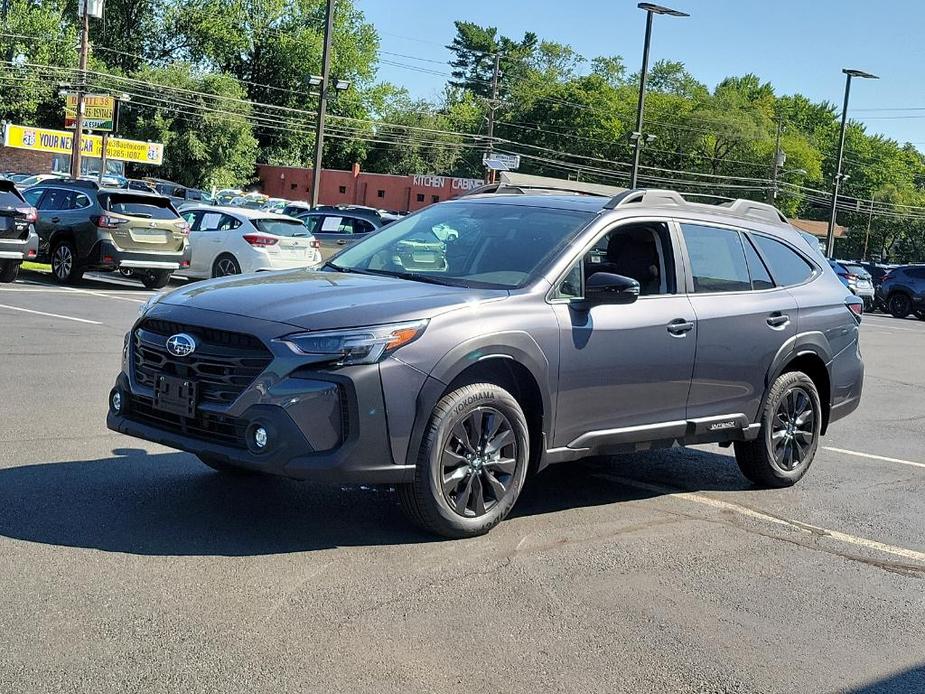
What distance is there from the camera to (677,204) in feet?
23.2

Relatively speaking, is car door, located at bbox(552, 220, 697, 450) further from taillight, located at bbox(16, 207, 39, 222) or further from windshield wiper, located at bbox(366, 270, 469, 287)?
taillight, located at bbox(16, 207, 39, 222)

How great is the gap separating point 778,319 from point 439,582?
3.37 metres

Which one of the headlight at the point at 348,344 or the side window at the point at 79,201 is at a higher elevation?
the side window at the point at 79,201

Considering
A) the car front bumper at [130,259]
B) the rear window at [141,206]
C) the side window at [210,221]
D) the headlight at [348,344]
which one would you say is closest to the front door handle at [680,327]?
the headlight at [348,344]

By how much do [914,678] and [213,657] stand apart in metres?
2.61

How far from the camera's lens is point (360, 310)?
538cm

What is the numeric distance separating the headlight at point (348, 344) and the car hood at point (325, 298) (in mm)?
44

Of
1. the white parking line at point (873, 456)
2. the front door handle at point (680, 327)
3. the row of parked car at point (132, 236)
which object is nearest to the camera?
the front door handle at point (680, 327)

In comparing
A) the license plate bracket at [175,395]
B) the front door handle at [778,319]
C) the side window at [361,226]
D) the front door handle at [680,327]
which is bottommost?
the license plate bracket at [175,395]

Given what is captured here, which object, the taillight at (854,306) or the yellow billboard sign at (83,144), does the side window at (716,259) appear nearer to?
the taillight at (854,306)

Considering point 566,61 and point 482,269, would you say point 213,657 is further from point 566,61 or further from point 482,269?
point 566,61

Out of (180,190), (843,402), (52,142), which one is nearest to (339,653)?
(843,402)

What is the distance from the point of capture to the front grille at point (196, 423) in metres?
5.30

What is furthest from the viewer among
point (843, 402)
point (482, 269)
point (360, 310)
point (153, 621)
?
point (843, 402)
